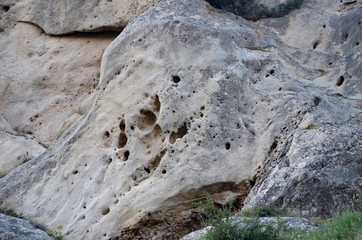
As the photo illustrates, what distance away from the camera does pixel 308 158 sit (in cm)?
1255

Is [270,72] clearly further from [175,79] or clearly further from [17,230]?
[17,230]

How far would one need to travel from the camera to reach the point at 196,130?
14.3m

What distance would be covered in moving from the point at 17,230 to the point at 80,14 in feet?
24.0

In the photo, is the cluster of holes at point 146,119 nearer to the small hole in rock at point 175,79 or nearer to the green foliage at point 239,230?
the small hole in rock at point 175,79

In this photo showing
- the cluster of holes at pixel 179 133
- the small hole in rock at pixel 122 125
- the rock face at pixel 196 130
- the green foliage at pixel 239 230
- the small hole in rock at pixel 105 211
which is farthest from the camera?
the small hole in rock at pixel 122 125

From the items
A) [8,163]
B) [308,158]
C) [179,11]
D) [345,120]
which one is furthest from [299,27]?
[8,163]

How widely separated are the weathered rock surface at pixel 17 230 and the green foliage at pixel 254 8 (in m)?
7.57

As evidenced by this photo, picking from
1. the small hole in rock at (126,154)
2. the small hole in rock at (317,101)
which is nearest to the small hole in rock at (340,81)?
the small hole in rock at (317,101)

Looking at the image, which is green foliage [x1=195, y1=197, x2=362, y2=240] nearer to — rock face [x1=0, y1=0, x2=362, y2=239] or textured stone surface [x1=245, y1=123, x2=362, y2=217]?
textured stone surface [x1=245, y1=123, x2=362, y2=217]

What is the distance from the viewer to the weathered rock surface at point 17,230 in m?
13.3

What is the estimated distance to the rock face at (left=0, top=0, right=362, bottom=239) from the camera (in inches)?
510

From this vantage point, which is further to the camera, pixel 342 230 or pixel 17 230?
pixel 17 230

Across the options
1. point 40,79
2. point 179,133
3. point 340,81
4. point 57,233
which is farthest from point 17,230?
point 340,81

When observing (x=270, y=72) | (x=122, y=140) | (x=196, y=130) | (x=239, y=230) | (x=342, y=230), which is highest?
(x=342, y=230)
